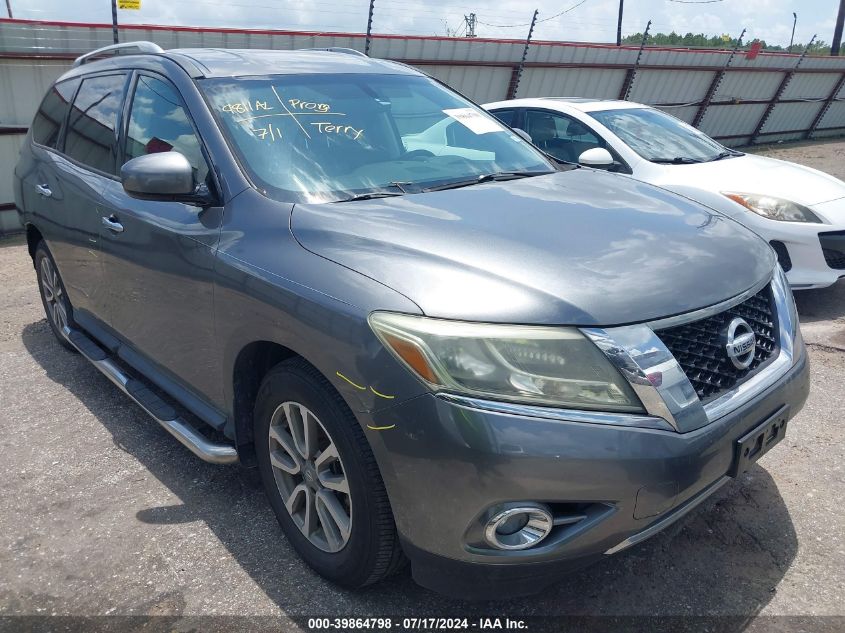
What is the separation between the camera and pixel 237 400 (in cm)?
283

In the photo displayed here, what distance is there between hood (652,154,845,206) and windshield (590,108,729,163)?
0.23m

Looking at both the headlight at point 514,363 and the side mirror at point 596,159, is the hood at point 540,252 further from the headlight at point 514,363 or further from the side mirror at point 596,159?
the side mirror at point 596,159

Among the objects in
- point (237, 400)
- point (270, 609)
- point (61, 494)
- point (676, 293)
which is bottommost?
point (61, 494)

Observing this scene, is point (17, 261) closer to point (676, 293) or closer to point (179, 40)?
point (179, 40)

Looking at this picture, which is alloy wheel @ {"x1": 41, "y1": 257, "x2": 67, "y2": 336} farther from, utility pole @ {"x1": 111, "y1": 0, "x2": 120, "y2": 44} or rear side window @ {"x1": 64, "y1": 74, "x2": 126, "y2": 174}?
utility pole @ {"x1": 111, "y1": 0, "x2": 120, "y2": 44}

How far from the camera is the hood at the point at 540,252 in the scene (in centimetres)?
211

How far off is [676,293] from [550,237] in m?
0.45

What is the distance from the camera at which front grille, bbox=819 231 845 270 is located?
5.32 meters

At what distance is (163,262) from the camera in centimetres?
305

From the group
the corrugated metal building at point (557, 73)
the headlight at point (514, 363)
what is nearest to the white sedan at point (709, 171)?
the headlight at point (514, 363)

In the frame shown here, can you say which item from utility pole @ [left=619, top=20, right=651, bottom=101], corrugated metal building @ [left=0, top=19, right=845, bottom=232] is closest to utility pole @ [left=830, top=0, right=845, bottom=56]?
corrugated metal building @ [left=0, top=19, right=845, bottom=232]

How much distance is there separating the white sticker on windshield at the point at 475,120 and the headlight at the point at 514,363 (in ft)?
5.87

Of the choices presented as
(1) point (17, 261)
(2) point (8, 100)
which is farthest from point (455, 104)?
(2) point (8, 100)

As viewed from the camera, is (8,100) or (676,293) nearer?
(676,293)
